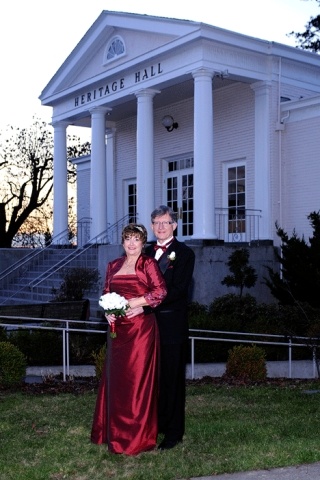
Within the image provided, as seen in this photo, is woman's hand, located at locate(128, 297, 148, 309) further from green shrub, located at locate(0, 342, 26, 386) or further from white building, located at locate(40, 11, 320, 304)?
white building, located at locate(40, 11, 320, 304)

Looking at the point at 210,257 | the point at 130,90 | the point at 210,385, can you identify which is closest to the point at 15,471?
the point at 210,385

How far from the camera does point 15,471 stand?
17.5ft

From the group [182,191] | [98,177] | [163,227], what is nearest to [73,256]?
[98,177]

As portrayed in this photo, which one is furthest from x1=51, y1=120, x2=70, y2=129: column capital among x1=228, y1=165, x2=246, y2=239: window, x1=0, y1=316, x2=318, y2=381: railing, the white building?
x1=0, y1=316, x2=318, y2=381: railing

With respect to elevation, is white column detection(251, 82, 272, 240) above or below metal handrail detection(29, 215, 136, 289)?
above

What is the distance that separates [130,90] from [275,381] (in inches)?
422

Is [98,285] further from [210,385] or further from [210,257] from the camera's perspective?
[210,385]

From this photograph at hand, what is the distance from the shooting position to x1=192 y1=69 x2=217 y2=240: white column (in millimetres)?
16547

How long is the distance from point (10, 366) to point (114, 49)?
12909mm

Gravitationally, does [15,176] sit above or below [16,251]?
above

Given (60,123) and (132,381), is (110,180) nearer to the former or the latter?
(60,123)

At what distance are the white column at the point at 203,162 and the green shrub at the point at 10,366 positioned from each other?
786 cm

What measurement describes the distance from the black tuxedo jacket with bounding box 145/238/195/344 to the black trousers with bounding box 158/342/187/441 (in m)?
0.09

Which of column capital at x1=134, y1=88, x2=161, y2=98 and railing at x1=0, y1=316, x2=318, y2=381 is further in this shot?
column capital at x1=134, y1=88, x2=161, y2=98
